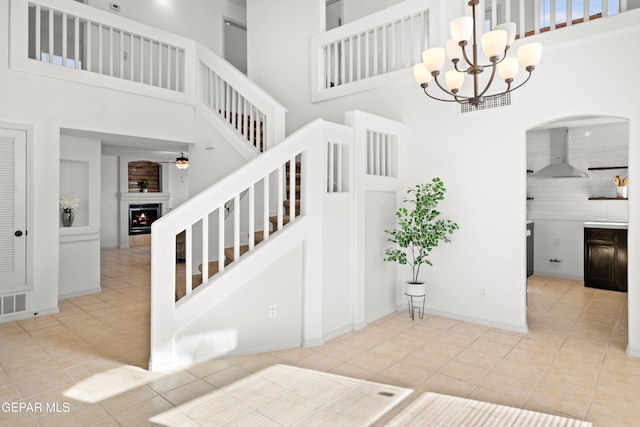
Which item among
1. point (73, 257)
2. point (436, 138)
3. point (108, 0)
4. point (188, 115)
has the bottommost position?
point (73, 257)

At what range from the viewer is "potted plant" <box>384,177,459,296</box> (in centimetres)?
421

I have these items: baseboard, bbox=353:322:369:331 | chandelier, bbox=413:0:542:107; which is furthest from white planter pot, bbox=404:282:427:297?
chandelier, bbox=413:0:542:107

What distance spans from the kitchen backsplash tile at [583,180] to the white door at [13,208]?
758 cm

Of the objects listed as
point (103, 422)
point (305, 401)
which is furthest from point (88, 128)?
point (305, 401)

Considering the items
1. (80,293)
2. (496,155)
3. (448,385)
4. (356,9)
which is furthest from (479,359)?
(356,9)

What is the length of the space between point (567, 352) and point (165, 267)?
11.8ft

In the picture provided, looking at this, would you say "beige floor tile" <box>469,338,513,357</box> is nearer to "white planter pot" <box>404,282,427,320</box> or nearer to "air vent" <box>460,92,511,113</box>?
"white planter pot" <box>404,282,427,320</box>

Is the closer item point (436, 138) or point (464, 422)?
point (464, 422)

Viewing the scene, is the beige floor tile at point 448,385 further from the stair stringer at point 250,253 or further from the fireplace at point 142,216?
the fireplace at point 142,216

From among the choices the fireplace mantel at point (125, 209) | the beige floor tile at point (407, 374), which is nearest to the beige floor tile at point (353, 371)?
the beige floor tile at point (407, 374)

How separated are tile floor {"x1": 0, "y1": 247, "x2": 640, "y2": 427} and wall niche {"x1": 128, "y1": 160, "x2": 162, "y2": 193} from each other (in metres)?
7.40

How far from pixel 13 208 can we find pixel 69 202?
0.92 metres

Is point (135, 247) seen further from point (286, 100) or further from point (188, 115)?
point (286, 100)

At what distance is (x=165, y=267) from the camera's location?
2.95 metres
